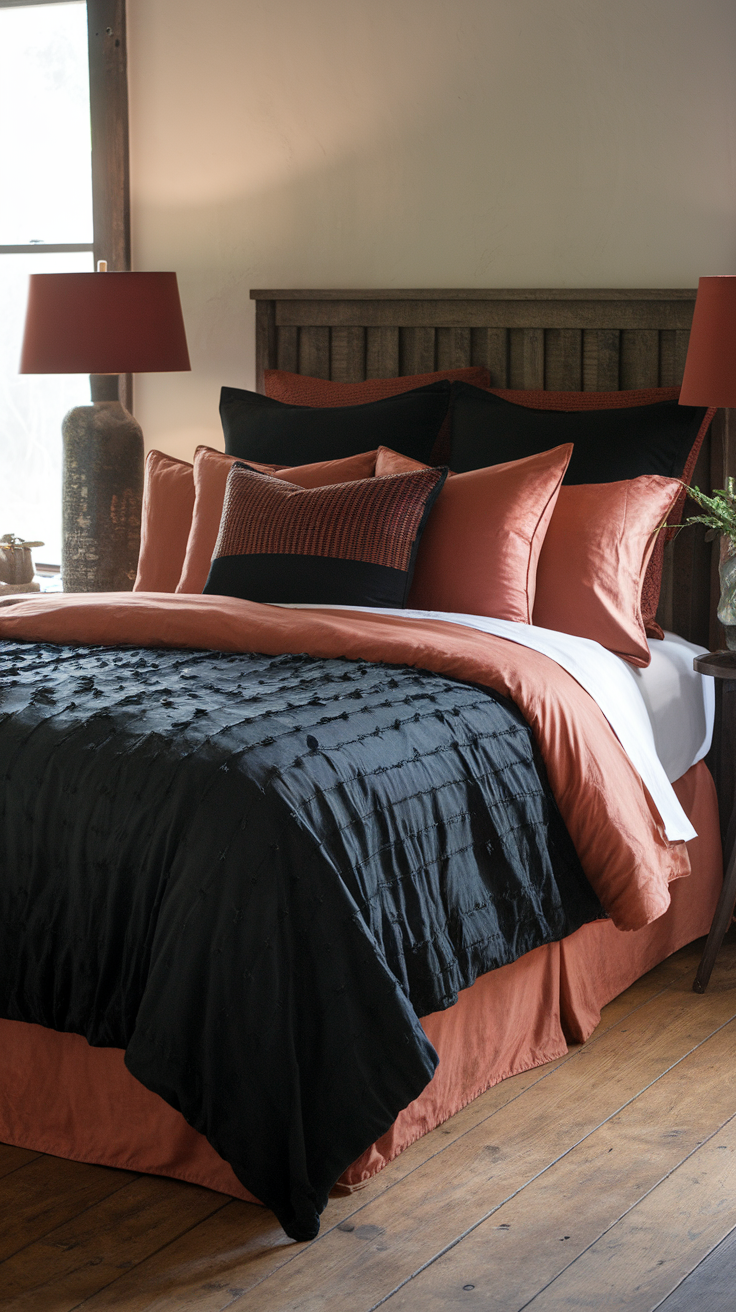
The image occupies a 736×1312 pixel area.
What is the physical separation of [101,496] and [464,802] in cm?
211

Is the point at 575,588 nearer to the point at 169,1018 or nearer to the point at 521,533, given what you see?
the point at 521,533

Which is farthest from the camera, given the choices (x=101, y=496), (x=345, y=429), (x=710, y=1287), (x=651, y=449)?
(x=101, y=496)

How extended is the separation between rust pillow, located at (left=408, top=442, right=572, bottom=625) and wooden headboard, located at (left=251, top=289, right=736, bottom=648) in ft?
1.73

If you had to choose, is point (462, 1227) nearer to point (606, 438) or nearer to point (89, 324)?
point (606, 438)

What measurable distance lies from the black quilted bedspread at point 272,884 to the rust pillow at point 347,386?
4.79 ft

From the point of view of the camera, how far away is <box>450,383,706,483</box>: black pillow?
3098 millimetres

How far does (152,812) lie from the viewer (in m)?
1.90

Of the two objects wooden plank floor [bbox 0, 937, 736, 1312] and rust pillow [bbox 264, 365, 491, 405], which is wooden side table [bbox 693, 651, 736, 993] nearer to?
wooden plank floor [bbox 0, 937, 736, 1312]

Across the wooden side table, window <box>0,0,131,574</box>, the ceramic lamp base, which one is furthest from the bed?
window <box>0,0,131,574</box>

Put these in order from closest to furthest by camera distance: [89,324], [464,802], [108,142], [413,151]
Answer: [464,802] < [89,324] < [413,151] < [108,142]

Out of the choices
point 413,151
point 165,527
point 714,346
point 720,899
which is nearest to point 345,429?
point 165,527

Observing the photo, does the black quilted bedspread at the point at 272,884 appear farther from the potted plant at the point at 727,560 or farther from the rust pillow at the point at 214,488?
the rust pillow at the point at 214,488

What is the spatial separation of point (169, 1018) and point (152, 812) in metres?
0.29

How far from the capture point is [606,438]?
3117 mm
